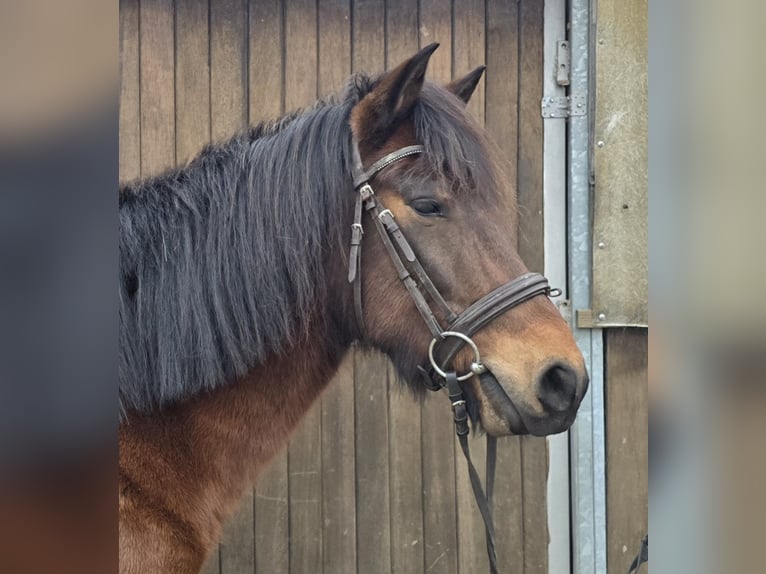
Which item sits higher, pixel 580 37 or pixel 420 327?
pixel 580 37

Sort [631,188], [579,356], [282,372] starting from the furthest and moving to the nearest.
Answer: [631,188], [282,372], [579,356]

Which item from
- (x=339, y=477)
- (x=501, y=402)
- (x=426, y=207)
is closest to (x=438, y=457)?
(x=339, y=477)

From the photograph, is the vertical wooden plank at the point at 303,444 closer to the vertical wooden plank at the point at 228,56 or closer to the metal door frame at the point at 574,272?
A: the vertical wooden plank at the point at 228,56

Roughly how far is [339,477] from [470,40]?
5.55 ft

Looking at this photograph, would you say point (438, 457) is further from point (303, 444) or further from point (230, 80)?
point (230, 80)

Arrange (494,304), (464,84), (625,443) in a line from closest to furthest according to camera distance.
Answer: (494,304) < (464,84) < (625,443)

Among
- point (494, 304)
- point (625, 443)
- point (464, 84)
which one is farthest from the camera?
point (625, 443)

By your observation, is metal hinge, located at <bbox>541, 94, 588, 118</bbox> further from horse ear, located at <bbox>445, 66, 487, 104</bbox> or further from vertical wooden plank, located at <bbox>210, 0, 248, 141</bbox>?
vertical wooden plank, located at <bbox>210, 0, 248, 141</bbox>

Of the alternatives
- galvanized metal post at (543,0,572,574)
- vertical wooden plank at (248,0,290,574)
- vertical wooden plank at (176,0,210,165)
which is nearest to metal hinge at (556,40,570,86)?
galvanized metal post at (543,0,572,574)

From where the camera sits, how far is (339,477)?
2.27 m
